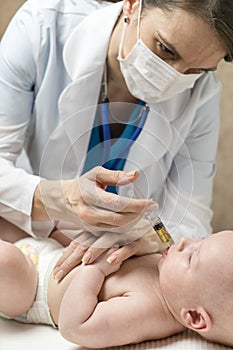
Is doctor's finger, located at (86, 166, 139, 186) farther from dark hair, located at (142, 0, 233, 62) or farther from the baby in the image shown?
dark hair, located at (142, 0, 233, 62)

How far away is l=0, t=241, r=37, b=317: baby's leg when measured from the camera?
1.21 meters

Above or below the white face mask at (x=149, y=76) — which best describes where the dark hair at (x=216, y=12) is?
above

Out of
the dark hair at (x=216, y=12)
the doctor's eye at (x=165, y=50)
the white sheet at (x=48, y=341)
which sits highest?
the dark hair at (x=216, y=12)

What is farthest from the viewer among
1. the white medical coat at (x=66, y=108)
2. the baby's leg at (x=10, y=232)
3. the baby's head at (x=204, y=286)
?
the baby's leg at (x=10, y=232)

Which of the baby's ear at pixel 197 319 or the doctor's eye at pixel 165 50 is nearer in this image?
the baby's ear at pixel 197 319

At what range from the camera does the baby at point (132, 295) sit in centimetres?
112

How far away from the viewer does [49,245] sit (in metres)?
1.37

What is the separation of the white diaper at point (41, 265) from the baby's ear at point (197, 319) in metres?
0.27

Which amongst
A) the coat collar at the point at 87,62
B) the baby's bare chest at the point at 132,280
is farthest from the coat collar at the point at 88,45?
the baby's bare chest at the point at 132,280

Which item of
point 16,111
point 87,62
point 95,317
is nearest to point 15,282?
point 95,317

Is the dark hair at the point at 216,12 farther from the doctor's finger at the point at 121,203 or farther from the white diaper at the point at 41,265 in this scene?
the white diaper at the point at 41,265

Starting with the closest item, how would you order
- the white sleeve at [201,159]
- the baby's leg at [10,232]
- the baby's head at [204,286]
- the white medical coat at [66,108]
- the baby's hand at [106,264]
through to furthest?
the baby's head at [204,286] → the baby's hand at [106,264] → the white medical coat at [66,108] → the baby's leg at [10,232] → the white sleeve at [201,159]

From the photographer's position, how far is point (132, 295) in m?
1.18

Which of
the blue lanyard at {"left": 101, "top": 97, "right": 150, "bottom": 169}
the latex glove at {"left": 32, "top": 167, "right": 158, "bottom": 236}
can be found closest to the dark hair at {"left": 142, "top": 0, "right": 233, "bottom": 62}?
the blue lanyard at {"left": 101, "top": 97, "right": 150, "bottom": 169}
